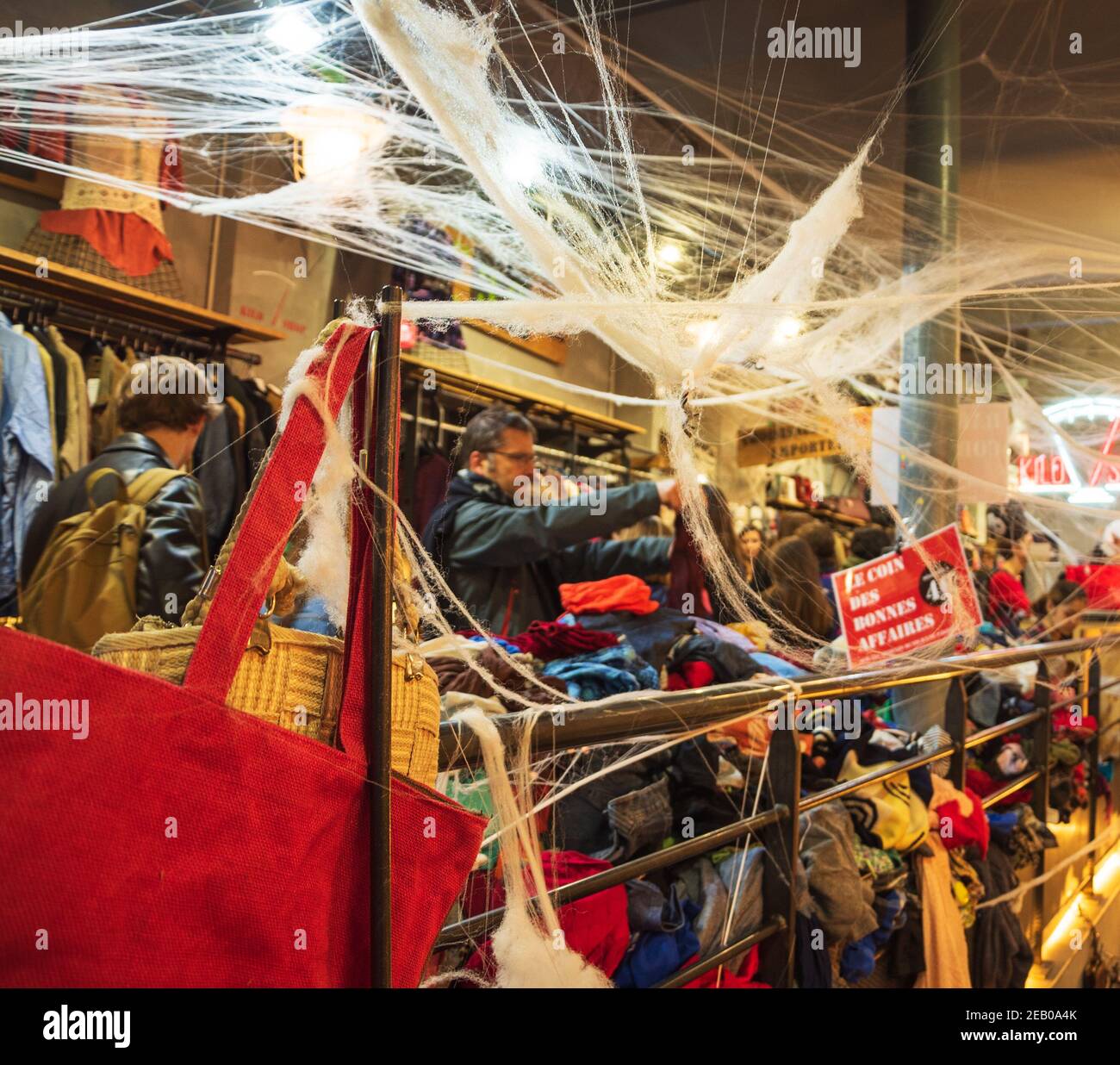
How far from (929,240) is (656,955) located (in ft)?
7.41

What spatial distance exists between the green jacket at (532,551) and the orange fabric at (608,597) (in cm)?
15

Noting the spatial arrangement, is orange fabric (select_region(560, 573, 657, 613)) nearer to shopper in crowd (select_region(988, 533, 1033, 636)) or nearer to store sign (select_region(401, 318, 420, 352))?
store sign (select_region(401, 318, 420, 352))

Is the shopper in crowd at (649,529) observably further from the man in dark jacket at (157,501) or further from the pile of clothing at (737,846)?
the man in dark jacket at (157,501)

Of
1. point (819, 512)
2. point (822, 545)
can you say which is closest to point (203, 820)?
point (822, 545)

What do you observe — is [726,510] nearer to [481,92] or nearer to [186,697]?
[481,92]

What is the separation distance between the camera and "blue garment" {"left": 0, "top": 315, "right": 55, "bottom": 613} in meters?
3.20

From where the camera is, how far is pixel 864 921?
7.11 ft

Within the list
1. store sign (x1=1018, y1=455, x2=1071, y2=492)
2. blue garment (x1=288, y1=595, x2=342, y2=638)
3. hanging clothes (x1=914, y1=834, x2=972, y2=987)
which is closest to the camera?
blue garment (x1=288, y1=595, x2=342, y2=638)

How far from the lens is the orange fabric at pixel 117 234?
3.70 m

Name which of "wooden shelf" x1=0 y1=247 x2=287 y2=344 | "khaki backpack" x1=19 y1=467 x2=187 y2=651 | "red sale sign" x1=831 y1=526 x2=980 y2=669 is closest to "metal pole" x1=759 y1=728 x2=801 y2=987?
"red sale sign" x1=831 y1=526 x2=980 y2=669

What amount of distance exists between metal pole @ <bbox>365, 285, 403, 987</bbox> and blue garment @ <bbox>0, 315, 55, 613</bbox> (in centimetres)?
286

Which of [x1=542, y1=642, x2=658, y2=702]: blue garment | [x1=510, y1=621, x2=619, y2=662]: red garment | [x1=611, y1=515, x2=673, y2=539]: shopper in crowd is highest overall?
[x1=611, y1=515, x2=673, y2=539]: shopper in crowd

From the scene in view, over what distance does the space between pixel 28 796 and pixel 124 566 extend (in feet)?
7.32

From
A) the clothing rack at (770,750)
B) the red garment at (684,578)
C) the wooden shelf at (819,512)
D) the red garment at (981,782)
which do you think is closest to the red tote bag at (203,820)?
the clothing rack at (770,750)
